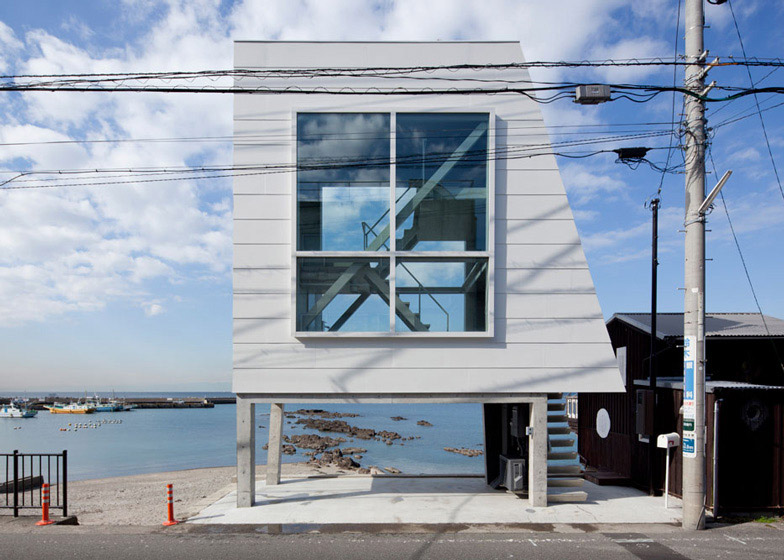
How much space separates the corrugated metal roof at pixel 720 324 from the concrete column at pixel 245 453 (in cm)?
988

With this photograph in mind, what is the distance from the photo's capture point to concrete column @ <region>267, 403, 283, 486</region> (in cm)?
1367

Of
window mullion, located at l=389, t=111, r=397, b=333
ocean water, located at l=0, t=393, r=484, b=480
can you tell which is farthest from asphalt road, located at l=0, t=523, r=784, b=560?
ocean water, located at l=0, t=393, r=484, b=480

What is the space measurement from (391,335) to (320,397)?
1935mm

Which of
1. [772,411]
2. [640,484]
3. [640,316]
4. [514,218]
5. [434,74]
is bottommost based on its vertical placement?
[640,484]

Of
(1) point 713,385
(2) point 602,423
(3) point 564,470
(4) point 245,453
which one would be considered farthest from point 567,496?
(4) point 245,453

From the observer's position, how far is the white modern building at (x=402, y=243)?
10992 millimetres

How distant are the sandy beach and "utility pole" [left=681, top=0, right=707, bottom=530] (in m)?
9.21

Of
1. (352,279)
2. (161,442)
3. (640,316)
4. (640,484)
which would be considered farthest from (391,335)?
(161,442)

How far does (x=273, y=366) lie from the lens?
10.9 metres

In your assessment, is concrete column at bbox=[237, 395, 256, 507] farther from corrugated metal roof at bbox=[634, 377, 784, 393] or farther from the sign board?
corrugated metal roof at bbox=[634, 377, 784, 393]

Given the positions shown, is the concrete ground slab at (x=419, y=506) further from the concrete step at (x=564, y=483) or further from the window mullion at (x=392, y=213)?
the window mullion at (x=392, y=213)

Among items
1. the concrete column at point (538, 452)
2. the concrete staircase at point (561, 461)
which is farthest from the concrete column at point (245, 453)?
the concrete staircase at point (561, 461)

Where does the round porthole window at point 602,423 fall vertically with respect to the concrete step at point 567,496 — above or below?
above

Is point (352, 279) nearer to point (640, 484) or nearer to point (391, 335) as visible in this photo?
point (391, 335)
